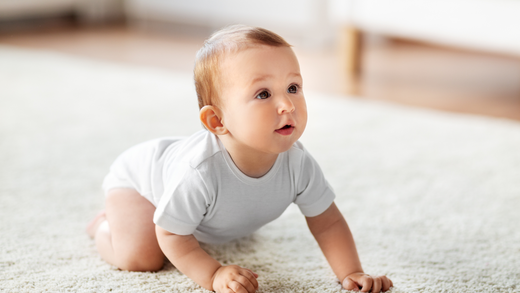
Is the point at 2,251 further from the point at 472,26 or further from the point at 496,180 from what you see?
the point at 472,26

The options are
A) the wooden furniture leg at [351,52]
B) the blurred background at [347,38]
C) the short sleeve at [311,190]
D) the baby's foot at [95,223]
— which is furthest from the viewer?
the wooden furniture leg at [351,52]

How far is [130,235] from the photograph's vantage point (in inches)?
30.9

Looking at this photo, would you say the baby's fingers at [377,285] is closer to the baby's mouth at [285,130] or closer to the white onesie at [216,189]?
the white onesie at [216,189]

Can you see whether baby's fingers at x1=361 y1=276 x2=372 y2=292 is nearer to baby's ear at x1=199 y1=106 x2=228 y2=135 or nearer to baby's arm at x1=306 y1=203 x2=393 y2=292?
baby's arm at x1=306 y1=203 x2=393 y2=292

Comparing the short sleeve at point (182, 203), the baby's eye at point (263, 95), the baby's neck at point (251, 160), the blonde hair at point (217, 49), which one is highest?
the blonde hair at point (217, 49)

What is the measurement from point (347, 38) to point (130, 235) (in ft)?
5.05

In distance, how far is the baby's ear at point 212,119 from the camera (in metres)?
0.67

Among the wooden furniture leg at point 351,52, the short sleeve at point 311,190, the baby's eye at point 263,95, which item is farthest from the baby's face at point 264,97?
the wooden furniture leg at point 351,52

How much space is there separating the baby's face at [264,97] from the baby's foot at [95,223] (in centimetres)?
34

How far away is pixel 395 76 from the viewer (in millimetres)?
2195

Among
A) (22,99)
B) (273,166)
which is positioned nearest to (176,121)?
(22,99)

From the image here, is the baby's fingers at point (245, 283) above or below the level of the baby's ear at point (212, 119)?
below

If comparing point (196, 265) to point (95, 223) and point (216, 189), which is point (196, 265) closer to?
point (216, 189)

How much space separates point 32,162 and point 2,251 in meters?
0.39
